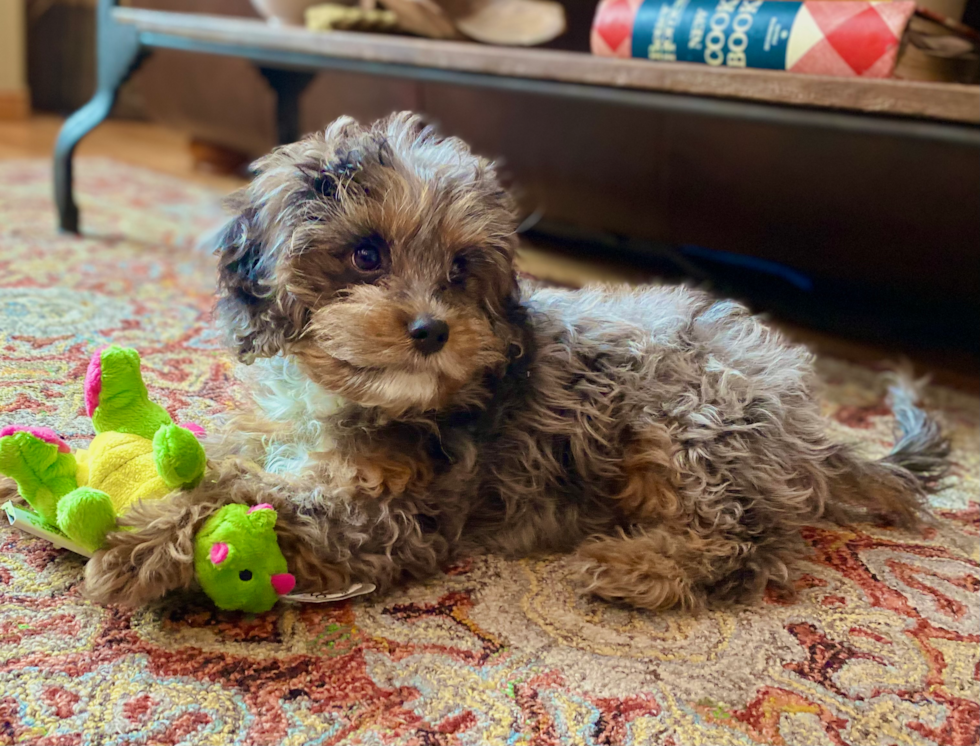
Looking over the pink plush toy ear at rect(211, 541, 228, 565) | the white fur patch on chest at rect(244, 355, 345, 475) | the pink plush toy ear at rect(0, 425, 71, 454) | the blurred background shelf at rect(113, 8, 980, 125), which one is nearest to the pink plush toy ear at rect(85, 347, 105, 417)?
the pink plush toy ear at rect(0, 425, 71, 454)

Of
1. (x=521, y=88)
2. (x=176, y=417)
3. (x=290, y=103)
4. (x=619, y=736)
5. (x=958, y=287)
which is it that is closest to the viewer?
(x=619, y=736)

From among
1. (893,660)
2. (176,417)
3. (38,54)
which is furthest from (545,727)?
(38,54)

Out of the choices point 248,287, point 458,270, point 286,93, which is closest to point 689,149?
point 286,93

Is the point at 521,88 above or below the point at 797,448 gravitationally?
above

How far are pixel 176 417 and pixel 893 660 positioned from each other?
126cm

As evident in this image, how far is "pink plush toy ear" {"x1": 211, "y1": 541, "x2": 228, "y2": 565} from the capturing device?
3.58ft

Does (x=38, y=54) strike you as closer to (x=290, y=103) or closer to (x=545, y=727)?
(x=290, y=103)

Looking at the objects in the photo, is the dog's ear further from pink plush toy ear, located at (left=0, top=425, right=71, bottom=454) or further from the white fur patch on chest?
pink plush toy ear, located at (left=0, top=425, right=71, bottom=454)

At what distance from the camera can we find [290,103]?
140 inches

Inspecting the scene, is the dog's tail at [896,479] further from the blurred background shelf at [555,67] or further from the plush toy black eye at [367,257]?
the plush toy black eye at [367,257]

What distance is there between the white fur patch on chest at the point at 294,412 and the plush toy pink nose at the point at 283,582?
6.8 inches

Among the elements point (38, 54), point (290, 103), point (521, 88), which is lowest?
point (38, 54)

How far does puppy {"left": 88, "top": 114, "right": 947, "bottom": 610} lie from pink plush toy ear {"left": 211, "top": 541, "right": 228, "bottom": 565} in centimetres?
5

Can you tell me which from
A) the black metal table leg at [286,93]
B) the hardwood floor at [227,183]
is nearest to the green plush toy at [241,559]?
the hardwood floor at [227,183]
